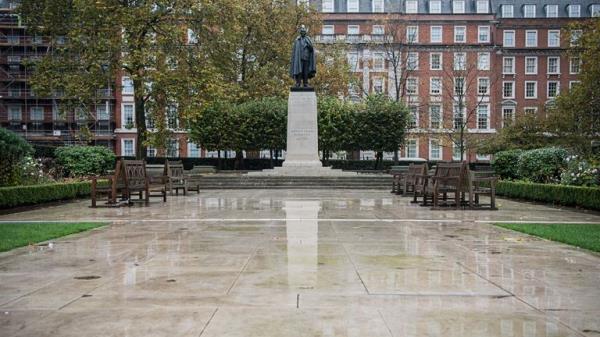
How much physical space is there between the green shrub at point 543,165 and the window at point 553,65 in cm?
5055

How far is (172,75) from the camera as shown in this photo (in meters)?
29.2

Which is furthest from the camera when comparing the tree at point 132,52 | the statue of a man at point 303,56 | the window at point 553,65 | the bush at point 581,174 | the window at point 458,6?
the window at point 458,6

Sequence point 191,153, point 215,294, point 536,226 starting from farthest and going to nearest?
1. point 191,153
2. point 536,226
3. point 215,294

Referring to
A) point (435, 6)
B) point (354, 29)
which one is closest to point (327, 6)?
point (354, 29)

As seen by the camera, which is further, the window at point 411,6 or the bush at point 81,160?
the window at point 411,6

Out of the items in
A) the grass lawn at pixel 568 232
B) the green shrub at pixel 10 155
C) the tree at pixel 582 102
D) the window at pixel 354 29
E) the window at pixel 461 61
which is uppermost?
the window at pixel 354 29

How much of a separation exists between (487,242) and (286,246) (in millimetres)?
3008

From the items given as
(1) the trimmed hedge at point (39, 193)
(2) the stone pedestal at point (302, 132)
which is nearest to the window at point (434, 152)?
(2) the stone pedestal at point (302, 132)

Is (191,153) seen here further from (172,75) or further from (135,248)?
(135,248)

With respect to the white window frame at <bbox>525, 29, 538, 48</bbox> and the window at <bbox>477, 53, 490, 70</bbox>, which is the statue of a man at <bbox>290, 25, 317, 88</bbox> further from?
the white window frame at <bbox>525, 29, 538, 48</bbox>

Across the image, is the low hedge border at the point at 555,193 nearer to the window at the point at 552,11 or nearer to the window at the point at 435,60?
the window at the point at 435,60

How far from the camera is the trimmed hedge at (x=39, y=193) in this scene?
49.1ft

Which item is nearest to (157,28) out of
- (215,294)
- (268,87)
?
(268,87)

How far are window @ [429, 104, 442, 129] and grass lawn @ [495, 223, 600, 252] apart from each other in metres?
50.6
